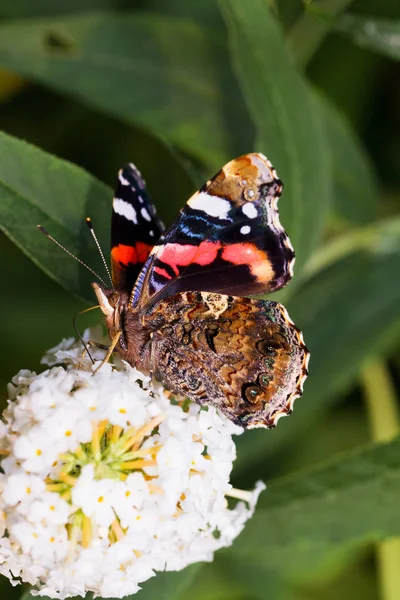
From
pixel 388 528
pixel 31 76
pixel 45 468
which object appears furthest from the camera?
pixel 31 76

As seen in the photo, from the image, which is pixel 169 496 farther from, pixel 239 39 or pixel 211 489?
pixel 239 39

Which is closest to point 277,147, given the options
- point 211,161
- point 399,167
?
point 211,161

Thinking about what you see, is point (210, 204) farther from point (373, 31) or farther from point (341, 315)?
point (341, 315)

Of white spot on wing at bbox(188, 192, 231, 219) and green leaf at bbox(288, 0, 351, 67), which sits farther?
green leaf at bbox(288, 0, 351, 67)

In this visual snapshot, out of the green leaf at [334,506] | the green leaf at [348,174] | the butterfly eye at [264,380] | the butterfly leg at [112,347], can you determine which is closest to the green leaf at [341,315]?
the green leaf at [348,174]

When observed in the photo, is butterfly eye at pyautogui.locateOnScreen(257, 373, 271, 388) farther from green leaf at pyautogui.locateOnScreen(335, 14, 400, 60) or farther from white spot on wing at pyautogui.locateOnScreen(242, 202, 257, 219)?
green leaf at pyautogui.locateOnScreen(335, 14, 400, 60)

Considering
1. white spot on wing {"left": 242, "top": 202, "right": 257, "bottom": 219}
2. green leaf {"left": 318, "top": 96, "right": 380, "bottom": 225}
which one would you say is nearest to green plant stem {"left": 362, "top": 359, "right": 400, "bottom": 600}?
green leaf {"left": 318, "top": 96, "right": 380, "bottom": 225}
